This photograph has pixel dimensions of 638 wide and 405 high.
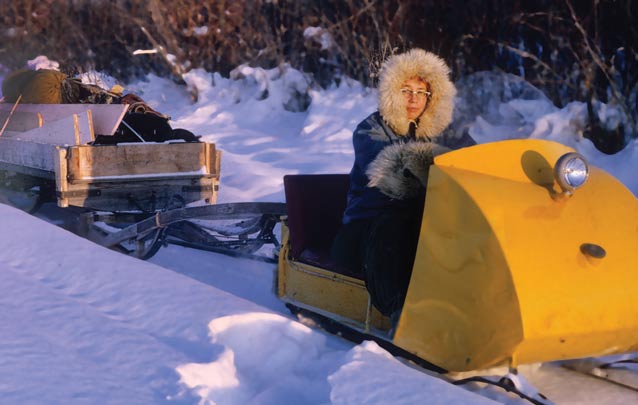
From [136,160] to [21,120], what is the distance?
5.95 feet

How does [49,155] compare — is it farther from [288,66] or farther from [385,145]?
[288,66]

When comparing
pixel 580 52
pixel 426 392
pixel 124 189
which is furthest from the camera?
pixel 580 52

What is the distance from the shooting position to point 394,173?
3.35 metres

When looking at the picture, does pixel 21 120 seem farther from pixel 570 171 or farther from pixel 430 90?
pixel 570 171

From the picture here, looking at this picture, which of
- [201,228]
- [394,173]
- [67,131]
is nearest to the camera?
[394,173]

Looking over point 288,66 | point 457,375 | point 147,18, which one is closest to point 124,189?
point 457,375

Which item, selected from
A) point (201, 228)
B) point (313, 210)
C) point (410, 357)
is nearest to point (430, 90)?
point (313, 210)

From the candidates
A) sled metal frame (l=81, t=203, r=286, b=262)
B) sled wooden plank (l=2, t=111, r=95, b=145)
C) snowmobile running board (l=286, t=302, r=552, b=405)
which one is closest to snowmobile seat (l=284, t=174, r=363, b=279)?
snowmobile running board (l=286, t=302, r=552, b=405)

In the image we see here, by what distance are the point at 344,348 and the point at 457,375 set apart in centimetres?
52

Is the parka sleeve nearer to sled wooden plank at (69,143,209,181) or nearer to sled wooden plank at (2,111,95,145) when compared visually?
sled wooden plank at (69,143,209,181)

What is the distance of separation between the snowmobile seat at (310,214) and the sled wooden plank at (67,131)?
2.86 meters

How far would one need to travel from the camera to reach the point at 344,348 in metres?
3.35

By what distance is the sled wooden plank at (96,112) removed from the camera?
21.7 ft

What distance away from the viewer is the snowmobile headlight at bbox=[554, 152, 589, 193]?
9.75 ft
